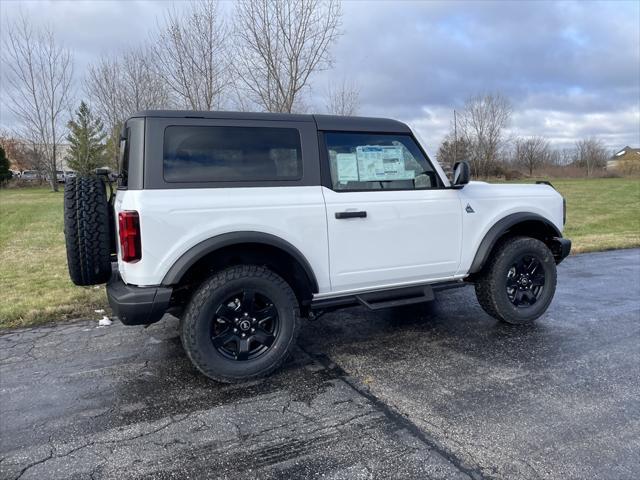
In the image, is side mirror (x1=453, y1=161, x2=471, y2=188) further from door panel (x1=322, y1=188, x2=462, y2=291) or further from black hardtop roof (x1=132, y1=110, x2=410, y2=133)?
black hardtop roof (x1=132, y1=110, x2=410, y2=133)

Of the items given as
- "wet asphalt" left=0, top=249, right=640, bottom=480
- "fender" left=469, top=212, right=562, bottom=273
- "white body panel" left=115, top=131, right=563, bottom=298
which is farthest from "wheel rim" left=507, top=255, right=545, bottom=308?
"white body panel" left=115, top=131, right=563, bottom=298

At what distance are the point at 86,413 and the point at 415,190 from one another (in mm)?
3015

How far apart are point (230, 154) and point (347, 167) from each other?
984mm

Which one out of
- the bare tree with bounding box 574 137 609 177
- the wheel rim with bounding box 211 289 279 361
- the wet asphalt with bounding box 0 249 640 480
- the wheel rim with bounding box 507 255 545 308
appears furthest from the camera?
the bare tree with bounding box 574 137 609 177

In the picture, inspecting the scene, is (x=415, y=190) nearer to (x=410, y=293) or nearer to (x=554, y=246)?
(x=410, y=293)

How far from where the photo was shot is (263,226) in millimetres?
3416

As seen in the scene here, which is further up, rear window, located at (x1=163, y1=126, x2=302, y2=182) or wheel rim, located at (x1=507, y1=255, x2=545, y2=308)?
rear window, located at (x1=163, y1=126, x2=302, y2=182)

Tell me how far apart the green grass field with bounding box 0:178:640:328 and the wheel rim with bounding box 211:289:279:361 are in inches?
89.1

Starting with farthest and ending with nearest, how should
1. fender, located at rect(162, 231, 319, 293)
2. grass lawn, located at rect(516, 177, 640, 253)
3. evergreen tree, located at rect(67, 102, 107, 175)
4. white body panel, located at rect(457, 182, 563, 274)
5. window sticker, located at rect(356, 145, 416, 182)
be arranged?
evergreen tree, located at rect(67, 102, 107, 175) < grass lawn, located at rect(516, 177, 640, 253) < white body panel, located at rect(457, 182, 563, 274) < window sticker, located at rect(356, 145, 416, 182) < fender, located at rect(162, 231, 319, 293)

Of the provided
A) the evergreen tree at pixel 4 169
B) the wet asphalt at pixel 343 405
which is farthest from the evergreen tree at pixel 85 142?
the wet asphalt at pixel 343 405

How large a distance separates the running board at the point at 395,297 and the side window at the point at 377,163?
2.95 feet

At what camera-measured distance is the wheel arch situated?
10.5 ft

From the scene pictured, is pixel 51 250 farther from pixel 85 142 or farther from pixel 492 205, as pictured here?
pixel 85 142

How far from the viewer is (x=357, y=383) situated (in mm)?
3420
